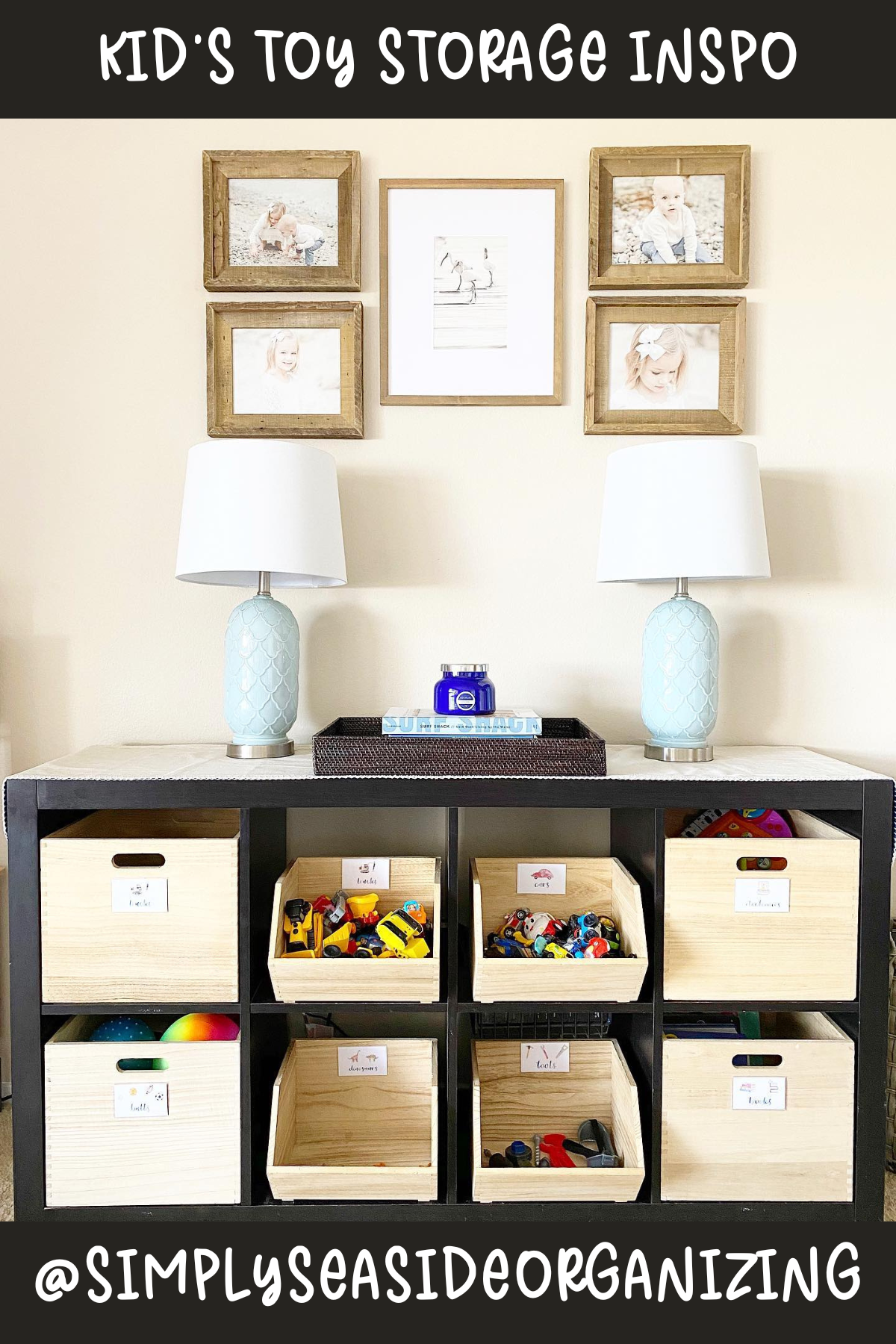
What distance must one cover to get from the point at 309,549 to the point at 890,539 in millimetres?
1213

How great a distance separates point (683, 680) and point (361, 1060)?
916 mm

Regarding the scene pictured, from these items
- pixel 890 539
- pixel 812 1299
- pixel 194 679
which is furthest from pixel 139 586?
pixel 812 1299

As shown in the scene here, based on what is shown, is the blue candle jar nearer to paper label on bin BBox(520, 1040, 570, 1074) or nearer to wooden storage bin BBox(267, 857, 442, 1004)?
wooden storage bin BBox(267, 857, 442, 1004)

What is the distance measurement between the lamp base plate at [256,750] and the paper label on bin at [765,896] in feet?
2.78

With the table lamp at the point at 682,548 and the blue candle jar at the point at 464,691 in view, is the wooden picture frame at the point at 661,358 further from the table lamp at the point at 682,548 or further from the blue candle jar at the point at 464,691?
the blue candle jar at the point at 464,691

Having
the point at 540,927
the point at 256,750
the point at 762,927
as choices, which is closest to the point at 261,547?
the point at 256,750

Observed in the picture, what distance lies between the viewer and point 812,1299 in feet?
4.45

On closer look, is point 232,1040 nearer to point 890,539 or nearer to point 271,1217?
point 271,1217

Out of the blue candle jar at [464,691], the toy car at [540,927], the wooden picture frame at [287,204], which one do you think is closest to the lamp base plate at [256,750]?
the blue candle jar at [464,691]

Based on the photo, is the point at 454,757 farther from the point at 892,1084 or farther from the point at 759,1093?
the point at 892,1084

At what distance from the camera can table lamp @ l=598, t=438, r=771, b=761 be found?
4.97ft

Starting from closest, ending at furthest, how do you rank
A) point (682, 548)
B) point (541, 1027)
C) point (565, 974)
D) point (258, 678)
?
point (565, 974) < point (682, 548) < point (258, 678) < point (541, 1027)

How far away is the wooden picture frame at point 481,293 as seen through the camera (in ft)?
5.93

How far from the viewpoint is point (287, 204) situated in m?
1.81
